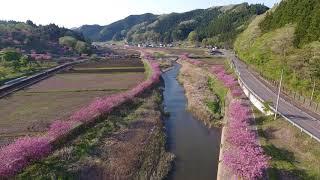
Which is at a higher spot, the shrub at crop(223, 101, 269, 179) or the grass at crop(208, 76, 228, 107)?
the shrub at crop(223, 101, 269, 179)

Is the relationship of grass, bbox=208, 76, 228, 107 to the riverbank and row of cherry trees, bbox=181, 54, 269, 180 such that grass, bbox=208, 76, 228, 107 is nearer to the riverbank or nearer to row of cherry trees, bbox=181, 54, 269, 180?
the riverbank

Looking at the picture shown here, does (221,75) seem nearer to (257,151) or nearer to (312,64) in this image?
(312,64)

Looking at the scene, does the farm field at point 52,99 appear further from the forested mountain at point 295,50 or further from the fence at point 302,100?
the fence at point 302,100

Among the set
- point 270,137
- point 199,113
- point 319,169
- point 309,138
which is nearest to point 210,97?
point 199,113

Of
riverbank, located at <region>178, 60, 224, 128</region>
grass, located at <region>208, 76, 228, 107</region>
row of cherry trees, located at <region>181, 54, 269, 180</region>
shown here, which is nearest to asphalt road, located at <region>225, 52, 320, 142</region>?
row of cherry trees, located at <region>181, 54, 269, 180</region>

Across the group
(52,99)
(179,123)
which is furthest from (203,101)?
(52,99)

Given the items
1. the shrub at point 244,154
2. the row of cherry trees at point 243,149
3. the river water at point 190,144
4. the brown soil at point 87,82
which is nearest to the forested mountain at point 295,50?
the row of cherry trees at point 243,149

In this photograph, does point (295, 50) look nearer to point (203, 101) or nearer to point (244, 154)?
point (203, 101)
